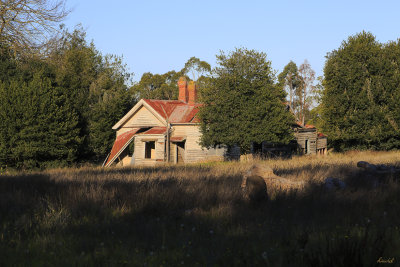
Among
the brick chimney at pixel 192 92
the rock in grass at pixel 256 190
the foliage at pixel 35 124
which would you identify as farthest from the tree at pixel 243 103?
the rock in grass at pixel 256 190

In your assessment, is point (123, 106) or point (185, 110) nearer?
point (185, 110)

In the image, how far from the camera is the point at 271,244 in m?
5.28

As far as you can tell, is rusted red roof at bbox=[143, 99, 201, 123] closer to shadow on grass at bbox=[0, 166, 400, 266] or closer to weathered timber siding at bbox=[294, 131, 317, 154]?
weathered timber siding at bbox=[294, 131, 317, 154]

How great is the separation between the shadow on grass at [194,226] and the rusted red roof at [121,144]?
89.7 ft

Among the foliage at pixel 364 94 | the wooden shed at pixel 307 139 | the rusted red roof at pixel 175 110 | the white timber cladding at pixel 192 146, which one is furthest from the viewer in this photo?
the wooden shed at pixel 307 139

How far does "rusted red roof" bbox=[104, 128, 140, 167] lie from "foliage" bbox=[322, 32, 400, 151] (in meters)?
18.5

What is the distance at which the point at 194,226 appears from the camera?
6.43m

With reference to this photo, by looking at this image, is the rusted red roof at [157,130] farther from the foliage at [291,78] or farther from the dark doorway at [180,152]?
the foliage at [291,78]

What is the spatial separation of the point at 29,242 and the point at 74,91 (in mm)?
31479

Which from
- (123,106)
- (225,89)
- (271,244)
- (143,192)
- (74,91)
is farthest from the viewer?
(123,106)

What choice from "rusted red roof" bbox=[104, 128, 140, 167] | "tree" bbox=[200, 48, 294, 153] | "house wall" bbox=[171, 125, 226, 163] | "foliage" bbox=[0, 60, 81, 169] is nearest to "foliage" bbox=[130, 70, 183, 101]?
"rusted red roof" bbox=[104, 128, 140, 167]

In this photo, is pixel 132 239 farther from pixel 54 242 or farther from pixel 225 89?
pixel 225 89

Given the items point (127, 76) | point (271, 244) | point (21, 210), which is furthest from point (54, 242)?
point (127, 76)

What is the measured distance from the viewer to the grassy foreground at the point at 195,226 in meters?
4.68
